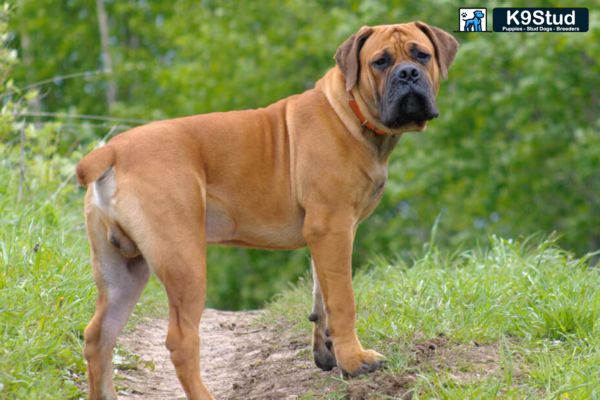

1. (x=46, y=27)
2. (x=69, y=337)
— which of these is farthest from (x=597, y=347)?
(x=46, y=27)

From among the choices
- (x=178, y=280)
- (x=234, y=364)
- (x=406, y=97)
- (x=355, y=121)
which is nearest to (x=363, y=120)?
(x=355, y=121)

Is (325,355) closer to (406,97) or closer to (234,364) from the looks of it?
(234,364)

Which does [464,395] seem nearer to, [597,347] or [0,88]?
[597,347]

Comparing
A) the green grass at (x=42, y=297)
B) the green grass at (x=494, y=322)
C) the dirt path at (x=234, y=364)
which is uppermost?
the green grass at (x=42, y=297)

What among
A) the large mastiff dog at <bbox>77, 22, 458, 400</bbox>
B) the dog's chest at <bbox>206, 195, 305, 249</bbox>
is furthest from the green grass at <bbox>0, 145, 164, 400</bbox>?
the dog's chest at <bbox>206, 195, 305, 249</bbox>

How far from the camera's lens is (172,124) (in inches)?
207

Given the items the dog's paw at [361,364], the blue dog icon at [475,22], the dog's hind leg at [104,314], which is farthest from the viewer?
the blue dog icon at [475,22]

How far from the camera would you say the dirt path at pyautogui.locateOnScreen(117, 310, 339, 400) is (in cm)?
557

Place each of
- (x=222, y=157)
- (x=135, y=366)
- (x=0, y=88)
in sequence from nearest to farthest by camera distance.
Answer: (x=222, y=157) < (x=135, y=366) < (x=0, y=88)

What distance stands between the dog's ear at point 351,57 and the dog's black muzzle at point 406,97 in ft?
0.82

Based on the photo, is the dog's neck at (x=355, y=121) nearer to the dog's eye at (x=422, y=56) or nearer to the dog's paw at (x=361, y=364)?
the dog's eye at (x=422, y=56)

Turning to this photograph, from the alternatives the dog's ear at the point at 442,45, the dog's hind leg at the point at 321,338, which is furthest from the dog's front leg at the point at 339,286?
the dog's ear at the point at 442,45

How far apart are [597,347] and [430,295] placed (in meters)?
1.35

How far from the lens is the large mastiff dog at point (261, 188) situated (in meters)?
4.83
